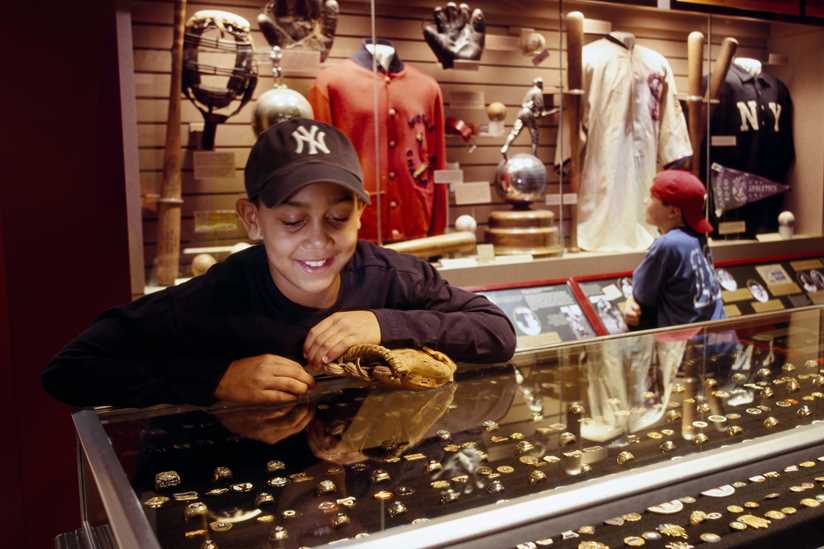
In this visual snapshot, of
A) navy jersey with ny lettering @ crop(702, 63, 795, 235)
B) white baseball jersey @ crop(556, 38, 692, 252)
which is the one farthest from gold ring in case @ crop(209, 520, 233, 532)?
navy jersey with ny lettering @ crop(702, 63, 795, 235)

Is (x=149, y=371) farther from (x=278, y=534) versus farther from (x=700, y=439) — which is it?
(x=700, y=439)

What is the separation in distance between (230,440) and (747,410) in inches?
33.2

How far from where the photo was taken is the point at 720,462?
0.96 meters

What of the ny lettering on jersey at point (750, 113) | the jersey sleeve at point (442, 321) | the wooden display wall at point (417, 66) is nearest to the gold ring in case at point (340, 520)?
the jersey sleeve at point (442, 321)

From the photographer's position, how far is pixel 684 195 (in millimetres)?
3283

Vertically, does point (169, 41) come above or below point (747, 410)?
above

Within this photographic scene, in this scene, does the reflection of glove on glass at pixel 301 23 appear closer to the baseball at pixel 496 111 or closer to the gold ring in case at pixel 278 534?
the baseball at pixel 496 111

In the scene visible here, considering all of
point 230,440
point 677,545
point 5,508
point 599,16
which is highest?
point 599,16

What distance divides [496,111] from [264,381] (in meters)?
3.10

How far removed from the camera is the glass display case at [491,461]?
88cm

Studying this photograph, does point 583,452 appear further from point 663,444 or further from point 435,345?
point 435,345

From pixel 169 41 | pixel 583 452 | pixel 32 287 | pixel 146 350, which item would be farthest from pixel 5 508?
pixel 583 452

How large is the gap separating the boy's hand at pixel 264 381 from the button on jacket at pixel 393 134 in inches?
90.6

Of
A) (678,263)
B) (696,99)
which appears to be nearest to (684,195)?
(678,263)
